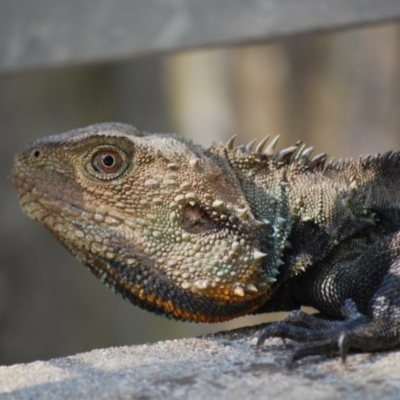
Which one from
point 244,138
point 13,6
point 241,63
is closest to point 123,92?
point 13,6

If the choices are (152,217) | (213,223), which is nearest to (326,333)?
(213,223)

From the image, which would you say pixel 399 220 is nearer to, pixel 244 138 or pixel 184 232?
pixel 184 232

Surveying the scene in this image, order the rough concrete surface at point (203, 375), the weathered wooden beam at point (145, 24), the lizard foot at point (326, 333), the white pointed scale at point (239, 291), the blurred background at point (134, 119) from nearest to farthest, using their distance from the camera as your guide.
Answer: the rough concrete surface at point (203, 375) → the lizard foot at point (326, 333) → the white pointed scale at point (239, 291) → the weathered wooden beam at point (145, 24) → the blurred background at point (134, 119)

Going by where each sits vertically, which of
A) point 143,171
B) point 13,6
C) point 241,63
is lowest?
point 143,171

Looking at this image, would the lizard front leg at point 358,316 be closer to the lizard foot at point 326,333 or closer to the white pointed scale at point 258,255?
the lizard foot at point 326,333

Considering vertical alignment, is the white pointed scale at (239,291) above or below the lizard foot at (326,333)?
above

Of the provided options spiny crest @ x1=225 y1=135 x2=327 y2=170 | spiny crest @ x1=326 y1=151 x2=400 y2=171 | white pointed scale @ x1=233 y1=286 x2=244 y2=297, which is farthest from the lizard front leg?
spiny crest @ x1=225 y1=135 x2=327 y2=170

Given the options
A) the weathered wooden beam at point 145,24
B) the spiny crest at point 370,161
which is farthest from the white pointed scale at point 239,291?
the weathered wooden beam at point 145,24

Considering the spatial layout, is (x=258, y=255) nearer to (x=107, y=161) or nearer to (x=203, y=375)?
(x=203, y=375)
